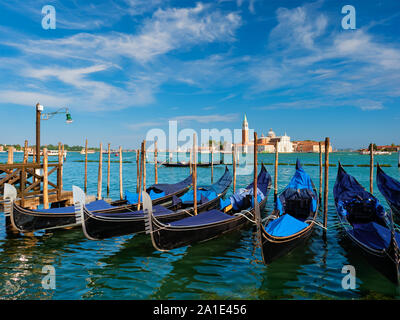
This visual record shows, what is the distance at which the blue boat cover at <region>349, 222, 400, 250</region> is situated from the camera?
5.60 metres

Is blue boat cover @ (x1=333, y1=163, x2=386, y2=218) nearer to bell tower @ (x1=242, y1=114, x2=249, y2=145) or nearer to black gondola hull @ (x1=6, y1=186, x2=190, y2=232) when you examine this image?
black gondola hull @ (x1=6, y1=186, x2=190, y2=232)

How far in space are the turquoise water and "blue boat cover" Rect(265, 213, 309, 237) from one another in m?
0.71

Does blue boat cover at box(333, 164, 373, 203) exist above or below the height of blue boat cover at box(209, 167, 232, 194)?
above

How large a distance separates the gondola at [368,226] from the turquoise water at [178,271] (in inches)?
20.2

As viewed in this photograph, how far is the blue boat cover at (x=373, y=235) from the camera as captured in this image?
220 inches

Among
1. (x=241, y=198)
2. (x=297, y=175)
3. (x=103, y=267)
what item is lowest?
(x=103, y=267)

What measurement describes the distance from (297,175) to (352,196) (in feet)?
7.92

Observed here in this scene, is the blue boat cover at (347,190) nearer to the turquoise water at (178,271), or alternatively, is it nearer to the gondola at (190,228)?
the turquoise water at (178,271)

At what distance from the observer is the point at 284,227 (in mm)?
6590

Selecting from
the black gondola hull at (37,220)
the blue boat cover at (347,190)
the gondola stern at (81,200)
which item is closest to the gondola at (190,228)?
the gondola stern at (81,200)

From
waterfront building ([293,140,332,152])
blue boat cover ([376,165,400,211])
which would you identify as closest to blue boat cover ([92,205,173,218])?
blue boat cover ([376,165,400,211])
